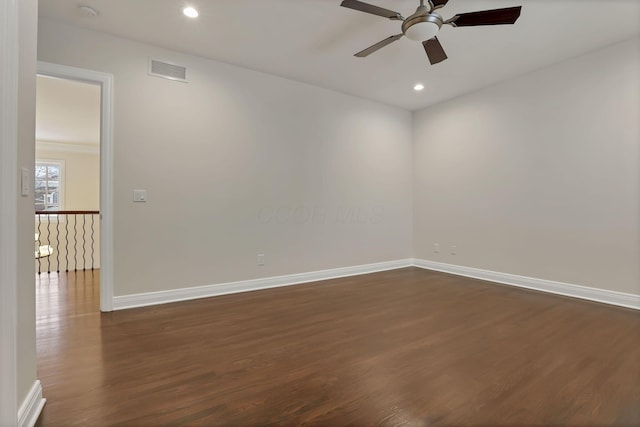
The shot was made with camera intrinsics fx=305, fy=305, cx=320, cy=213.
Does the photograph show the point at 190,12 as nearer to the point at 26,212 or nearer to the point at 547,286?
the point at 26,212

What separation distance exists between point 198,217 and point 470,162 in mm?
3920

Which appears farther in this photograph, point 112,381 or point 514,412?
point 112,381

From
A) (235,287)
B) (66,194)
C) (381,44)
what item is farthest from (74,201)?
(381,44)

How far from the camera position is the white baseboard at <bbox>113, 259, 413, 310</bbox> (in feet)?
10.3

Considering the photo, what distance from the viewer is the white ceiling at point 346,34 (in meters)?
2.60

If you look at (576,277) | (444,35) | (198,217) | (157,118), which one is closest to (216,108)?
(157,118)

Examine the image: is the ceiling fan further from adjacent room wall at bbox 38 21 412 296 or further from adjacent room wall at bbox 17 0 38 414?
adjacent room wall at bbox 38 21 412 296

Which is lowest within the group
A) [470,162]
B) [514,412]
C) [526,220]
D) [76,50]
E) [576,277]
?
[514,412]

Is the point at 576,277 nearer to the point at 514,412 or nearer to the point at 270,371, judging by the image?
the point at 514,412

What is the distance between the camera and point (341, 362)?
6.68 feet

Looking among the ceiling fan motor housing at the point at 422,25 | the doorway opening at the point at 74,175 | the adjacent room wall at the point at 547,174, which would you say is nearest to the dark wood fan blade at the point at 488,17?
the ceiling fan motor housing at the point at 422,25

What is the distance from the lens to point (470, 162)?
462 centimetres

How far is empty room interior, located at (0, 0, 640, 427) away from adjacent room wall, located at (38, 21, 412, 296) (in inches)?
1.0

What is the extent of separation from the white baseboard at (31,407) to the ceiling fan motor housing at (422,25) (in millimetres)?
3274
